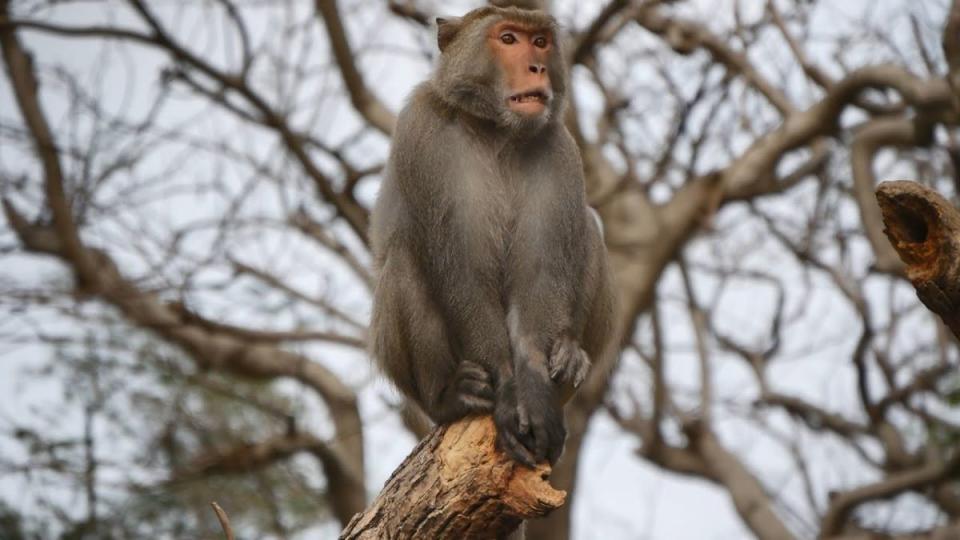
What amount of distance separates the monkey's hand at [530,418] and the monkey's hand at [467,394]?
7cm

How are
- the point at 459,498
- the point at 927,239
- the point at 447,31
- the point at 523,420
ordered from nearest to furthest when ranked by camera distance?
the point at 927,239
the point at 459,498
the point at 523,420
the point at 447,31

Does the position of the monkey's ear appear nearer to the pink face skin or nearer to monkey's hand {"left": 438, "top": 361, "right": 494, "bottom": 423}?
the pink face skin

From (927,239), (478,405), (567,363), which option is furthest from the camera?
(567,363)

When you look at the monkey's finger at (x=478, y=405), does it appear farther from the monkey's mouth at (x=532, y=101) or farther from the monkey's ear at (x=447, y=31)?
the monkey's ear at (x=447, y=31)

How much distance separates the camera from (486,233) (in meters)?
5.84

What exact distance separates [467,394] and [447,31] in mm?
1999

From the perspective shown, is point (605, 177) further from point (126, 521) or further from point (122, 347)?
point (126, 521)

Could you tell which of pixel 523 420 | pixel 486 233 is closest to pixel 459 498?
pixel 523 420

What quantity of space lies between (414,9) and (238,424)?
540 centimetres

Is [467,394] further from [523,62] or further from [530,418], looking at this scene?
[523,62]

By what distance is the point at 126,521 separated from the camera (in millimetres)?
11883

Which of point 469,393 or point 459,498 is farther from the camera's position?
point 469,393

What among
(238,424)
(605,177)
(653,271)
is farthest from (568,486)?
(238,424)

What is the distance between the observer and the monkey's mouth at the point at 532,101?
574 centimetres
